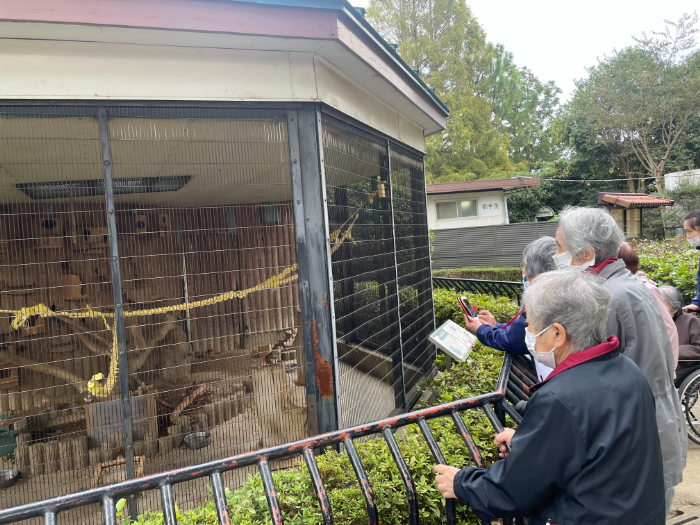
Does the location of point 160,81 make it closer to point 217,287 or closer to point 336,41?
point 336,41

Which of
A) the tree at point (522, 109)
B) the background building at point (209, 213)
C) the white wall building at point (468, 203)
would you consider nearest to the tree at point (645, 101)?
the tree at point (522, 109)

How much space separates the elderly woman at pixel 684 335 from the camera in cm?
368

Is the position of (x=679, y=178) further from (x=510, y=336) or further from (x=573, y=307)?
(x=573, y=307)

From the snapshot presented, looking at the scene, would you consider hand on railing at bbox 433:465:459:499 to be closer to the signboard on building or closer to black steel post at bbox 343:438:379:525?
black steel post at bbox 343:438:379:525

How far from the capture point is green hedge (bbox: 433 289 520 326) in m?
5.53

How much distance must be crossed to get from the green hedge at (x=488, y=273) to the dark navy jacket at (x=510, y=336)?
43.0 feet

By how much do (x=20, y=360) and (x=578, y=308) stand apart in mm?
5257

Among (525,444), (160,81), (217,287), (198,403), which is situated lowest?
(198,403)

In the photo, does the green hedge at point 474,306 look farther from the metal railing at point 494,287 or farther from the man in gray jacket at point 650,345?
the man in gray jacket at point 650,345

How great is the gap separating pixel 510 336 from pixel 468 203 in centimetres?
1835

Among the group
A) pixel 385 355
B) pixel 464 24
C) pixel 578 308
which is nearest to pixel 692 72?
pixel 464 24

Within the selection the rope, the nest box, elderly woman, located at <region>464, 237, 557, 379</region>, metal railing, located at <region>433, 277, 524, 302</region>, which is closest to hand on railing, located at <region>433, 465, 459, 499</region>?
elderly woman, located at <region>464, 237, 557, 379</region>

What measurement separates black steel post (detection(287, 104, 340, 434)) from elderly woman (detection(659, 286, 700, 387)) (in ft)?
9.26

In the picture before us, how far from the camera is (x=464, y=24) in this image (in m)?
24.0
